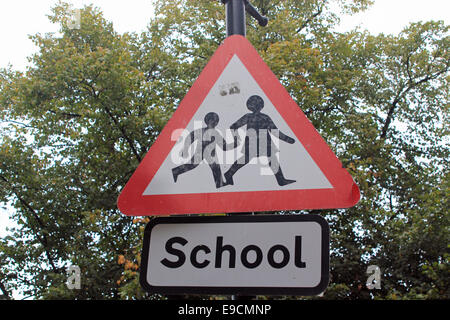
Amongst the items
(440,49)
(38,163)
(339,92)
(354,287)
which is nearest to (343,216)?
(354,287)

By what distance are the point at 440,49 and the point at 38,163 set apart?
32.3 ft

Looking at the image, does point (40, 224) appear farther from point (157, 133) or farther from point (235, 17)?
point (235, 17)

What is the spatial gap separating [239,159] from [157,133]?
7750 mm

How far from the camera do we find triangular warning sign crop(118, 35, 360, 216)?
142 cm

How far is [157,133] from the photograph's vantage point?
905 centimetres

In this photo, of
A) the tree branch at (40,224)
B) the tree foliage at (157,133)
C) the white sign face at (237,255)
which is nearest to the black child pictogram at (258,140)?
the white sign face at (237,255)

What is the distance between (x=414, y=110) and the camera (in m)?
10.8

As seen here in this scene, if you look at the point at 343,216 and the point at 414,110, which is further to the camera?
the point at 414,110

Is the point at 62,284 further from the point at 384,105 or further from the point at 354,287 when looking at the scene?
the point at 384,105

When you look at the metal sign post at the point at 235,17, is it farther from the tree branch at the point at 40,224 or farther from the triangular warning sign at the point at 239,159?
the tree branch at the point at 40,224

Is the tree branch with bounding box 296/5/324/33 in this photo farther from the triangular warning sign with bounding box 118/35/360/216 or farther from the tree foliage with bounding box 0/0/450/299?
the triangular warning sign with bounding box 118/35/360/216

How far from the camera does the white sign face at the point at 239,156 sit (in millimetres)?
1435

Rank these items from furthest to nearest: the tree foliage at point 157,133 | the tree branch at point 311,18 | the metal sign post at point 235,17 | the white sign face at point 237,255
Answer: the tree branch at point 311,18
the tree foliage at point 157,133
the metal sign post at point 235,17
the white sign face at point 237,255

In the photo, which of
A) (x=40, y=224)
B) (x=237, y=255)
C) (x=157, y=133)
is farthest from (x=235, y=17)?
(x=40, y=224)
